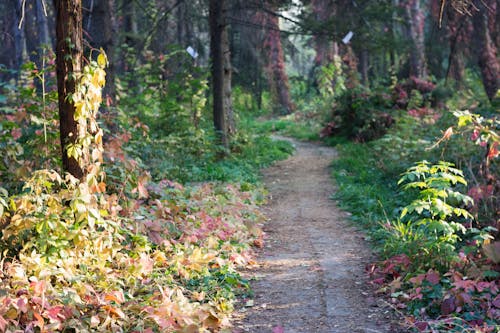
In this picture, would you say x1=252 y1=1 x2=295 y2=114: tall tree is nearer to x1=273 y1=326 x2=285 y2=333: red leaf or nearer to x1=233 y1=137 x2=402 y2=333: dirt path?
x1=233 y1=137 x2=402 y2=333: dirt path

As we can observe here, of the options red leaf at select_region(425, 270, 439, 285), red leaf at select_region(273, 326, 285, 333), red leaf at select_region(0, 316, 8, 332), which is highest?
red leaf at select_region(0, 316, 8, 332)

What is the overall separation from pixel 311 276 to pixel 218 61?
8047 mm

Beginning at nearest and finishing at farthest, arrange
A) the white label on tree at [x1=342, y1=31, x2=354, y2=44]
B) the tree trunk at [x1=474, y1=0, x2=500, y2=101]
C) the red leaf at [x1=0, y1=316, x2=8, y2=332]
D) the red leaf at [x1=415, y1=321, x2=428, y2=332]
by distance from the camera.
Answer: the red leaf at [x1=0, y1=316, x2=8, y2=332] → the red leaf at [x1=415, y1=321, x2=428, y2=332] → the white label on tree at [x1=342, y1=31, x2=354, y2=44] → the tree trunk at [x1=474, y1=0, x2=500, y2=101]

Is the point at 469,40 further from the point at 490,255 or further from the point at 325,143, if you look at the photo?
the point at 490,255

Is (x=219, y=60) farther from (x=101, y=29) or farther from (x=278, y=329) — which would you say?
(x=278, y=329)

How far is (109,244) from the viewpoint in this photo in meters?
5.21

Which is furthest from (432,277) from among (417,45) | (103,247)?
(417,45)

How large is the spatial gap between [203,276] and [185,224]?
139 cm

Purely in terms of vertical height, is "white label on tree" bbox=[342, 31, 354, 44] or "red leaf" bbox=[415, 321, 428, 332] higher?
"white label on tree" bbox=[342, 31, 354, 44]

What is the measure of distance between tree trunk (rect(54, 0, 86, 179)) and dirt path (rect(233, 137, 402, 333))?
2.15 meters

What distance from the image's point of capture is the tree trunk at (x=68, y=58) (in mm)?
5281

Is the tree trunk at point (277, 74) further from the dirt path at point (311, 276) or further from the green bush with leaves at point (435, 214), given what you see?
the green bush with leaves at point (435, 214)

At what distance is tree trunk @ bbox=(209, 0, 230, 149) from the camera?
514 inches

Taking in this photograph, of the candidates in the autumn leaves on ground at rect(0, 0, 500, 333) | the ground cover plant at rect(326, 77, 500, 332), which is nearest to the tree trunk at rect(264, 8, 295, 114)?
the autumn leaves on ground at rect(0, 0, 500, 333)
